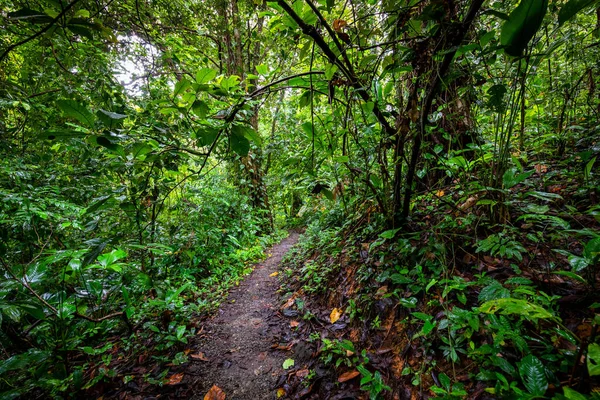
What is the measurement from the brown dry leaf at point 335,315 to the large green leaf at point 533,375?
162cm

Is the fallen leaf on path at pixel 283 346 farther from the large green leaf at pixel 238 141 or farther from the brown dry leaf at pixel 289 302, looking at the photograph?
the large green leaf at pixel 238 141

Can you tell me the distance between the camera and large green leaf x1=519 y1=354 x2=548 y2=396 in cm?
106

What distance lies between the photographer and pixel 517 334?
129cm

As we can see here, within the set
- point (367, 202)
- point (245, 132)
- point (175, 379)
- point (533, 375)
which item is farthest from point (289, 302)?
point (245, 132)

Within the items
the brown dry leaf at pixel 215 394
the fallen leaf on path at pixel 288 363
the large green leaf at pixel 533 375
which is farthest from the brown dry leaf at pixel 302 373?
the large green leaf at pixel 533 375

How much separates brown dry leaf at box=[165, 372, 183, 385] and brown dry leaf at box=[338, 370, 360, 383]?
1.51m

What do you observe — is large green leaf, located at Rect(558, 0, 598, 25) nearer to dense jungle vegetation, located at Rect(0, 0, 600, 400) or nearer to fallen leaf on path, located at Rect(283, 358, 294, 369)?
dense jungle vegetation, located at Rect(0, 0, 600, 400)

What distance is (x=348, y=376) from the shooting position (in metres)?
1.90

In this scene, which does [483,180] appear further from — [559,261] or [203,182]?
[203,182]

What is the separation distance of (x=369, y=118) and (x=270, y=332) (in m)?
2.60

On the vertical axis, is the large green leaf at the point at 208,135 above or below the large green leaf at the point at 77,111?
below

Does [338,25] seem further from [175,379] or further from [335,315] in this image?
[175,379]

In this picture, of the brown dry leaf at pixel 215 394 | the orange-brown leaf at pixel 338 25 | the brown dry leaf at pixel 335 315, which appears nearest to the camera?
the orange-brown leaf at pixel 338 25

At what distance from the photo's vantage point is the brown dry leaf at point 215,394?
7.02 feet
